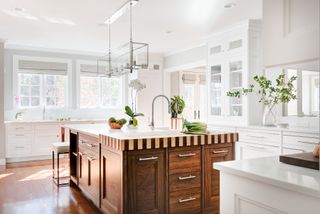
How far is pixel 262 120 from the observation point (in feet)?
15.4

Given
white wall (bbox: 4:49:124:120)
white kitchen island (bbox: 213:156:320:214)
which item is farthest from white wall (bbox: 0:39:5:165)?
white kitchen island (bbox: 213:156:320:214)

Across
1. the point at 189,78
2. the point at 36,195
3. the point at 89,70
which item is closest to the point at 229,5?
the point at 36,195

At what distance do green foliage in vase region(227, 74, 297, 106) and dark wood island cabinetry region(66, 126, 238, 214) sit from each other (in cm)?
162

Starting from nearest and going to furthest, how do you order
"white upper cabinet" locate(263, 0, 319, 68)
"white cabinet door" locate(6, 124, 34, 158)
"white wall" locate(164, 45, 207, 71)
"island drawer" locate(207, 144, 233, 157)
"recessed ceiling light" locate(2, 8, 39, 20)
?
"white upper cabinet" locate(263, 0, 319, 68) < "island drawer" locate(207, 144, 233, 157) < "recessed ceiling light" locate(2, 8, 39, 20) < "white cabinet door" locate(6, 124, 34, 158) < "white wall" locate(164, 45, 207, 71)

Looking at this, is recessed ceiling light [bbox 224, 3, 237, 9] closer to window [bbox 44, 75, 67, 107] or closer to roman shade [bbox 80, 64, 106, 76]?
roman shade [bbox 80, 64, 106, 76]

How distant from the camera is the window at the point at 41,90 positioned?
6.64 metres

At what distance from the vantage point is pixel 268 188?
1.20 meters

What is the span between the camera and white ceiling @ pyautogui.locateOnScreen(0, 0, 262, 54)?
381 cm

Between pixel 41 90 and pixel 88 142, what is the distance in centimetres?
403

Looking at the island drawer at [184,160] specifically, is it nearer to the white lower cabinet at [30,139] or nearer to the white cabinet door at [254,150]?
the white cabinet door at [254,150]

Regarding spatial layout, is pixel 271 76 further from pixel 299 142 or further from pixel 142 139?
pixel 142 139

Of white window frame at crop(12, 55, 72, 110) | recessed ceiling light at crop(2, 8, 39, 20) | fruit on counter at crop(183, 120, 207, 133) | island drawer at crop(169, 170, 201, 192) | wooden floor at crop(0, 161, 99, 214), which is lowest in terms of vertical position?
wooden floor at crop(0, 161, 99, 214)

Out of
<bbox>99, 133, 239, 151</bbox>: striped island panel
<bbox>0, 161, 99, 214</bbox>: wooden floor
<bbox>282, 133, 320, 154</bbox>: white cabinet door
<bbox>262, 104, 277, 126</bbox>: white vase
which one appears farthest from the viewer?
<bbox>262, 104, 277, 126</bbox>: white vase

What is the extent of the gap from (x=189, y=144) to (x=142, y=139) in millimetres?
509
